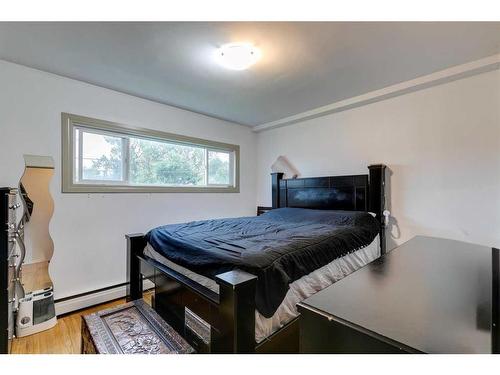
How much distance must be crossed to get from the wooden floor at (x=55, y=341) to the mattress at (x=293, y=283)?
842 mm

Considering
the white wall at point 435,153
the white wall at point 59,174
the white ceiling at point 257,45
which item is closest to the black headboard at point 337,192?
the white wall at point 435,153

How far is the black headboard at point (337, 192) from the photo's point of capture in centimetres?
279

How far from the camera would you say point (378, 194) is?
9.13 ft

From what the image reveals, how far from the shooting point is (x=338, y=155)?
331cm

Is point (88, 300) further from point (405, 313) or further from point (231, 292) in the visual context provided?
point (405, 313)

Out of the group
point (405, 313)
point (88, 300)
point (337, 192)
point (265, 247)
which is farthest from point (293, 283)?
point (88, 300)

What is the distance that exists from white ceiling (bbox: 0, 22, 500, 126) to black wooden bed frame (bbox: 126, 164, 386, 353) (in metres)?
1.14

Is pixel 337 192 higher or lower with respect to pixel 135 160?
lower

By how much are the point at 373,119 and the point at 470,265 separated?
2234 millimetres

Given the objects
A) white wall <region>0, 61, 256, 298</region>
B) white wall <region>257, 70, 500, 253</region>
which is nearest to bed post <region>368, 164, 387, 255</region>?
white wall <region>257, 70, 500, 253</region>

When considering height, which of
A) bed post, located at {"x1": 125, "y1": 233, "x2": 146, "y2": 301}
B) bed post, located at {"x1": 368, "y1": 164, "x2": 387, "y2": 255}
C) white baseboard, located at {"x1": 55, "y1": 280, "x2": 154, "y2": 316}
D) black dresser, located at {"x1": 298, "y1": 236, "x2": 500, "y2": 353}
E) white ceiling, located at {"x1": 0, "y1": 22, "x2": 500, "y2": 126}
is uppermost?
white ceiling, located at {"x1": 0, "y1": 22, "x2": 500, "y2": 126}

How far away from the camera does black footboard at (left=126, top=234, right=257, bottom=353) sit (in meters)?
1.19

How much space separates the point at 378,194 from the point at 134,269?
275cm

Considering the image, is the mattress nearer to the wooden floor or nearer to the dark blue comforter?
the dark blue comforter
